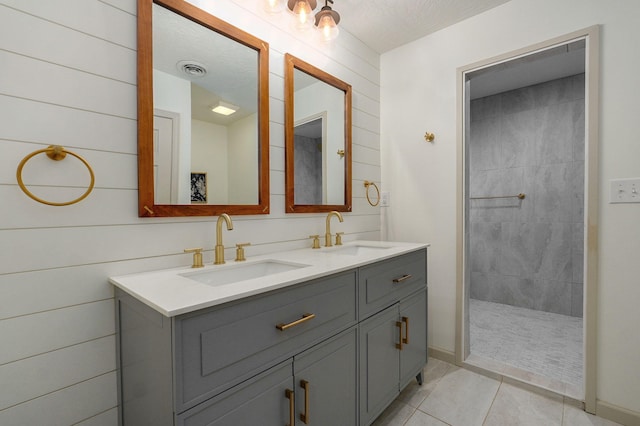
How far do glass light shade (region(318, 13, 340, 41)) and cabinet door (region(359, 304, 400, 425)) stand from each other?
1537 mm

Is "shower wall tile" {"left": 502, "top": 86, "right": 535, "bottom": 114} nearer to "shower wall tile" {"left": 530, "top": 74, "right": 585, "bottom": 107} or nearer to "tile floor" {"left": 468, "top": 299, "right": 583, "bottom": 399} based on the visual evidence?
"shower wall tile" {"left": 530, "top": 74, "right": 585, "bottom": 107}

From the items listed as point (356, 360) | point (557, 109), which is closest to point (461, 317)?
point (356, 360)

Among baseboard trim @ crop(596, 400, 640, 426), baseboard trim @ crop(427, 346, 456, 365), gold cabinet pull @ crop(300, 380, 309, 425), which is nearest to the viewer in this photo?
gold cabinet pull @ crop(300, 380, 309, 425)

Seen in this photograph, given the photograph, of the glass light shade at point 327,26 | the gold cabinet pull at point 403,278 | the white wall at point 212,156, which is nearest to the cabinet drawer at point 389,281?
the gold cabinet pull at point 403,278

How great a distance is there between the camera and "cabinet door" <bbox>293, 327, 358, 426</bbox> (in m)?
1.03

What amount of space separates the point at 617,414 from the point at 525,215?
6.68 ft

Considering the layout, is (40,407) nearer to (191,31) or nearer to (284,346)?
(284,346)

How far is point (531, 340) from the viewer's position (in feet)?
7.89

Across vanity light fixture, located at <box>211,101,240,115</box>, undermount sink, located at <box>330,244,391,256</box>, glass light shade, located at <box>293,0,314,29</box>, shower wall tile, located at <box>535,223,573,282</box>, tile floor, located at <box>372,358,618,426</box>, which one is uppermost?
glass light shade, located at <box>293,0,314,29</box>

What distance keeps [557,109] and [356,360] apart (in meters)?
3.19

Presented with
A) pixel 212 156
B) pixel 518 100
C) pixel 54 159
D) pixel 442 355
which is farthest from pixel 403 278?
pixel 518 100

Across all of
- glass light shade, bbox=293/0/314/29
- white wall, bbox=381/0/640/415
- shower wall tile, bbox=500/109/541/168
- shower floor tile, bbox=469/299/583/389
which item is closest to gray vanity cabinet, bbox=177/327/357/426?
white wall, bbox=381/0/640/415

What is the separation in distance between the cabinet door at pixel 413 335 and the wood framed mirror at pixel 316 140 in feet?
2.41

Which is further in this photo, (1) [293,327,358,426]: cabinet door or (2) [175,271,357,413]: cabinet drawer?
(1) [293,327,358,426]: cabinet door
